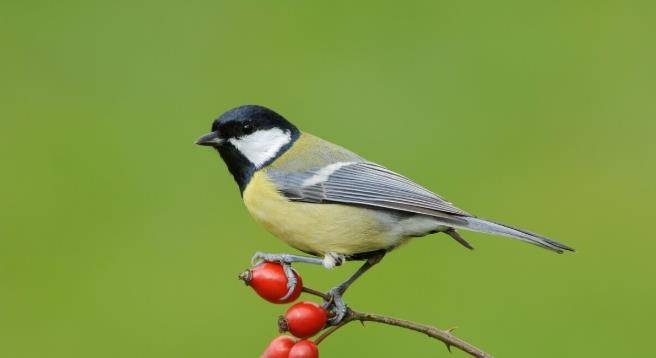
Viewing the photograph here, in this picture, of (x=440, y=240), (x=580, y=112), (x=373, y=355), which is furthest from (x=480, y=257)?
(x=580, y=112)

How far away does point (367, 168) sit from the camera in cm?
262

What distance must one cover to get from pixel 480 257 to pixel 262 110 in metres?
1.81

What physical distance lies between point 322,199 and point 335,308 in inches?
16.3

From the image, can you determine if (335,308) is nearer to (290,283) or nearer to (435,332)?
(290,283)

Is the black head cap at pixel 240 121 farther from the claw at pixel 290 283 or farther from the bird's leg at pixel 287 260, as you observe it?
the claw at pixel 290 283

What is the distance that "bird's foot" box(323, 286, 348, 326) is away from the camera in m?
2.18

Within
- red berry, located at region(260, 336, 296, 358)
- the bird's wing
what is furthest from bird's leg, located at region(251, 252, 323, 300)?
the bird's wing

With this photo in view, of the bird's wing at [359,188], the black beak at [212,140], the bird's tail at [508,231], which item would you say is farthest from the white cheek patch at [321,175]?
the bird's tail at [508,231]

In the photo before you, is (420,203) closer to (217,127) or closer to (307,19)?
(217,127)

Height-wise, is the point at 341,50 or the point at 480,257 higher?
the point at 341,50

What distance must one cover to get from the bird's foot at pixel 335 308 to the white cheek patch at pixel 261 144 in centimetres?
48

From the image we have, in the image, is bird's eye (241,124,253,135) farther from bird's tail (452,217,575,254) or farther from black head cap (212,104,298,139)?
bird's tail (452,217,575,254)

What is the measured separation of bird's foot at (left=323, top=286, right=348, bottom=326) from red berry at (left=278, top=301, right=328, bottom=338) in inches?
2.2

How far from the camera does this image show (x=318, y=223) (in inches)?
98.4
